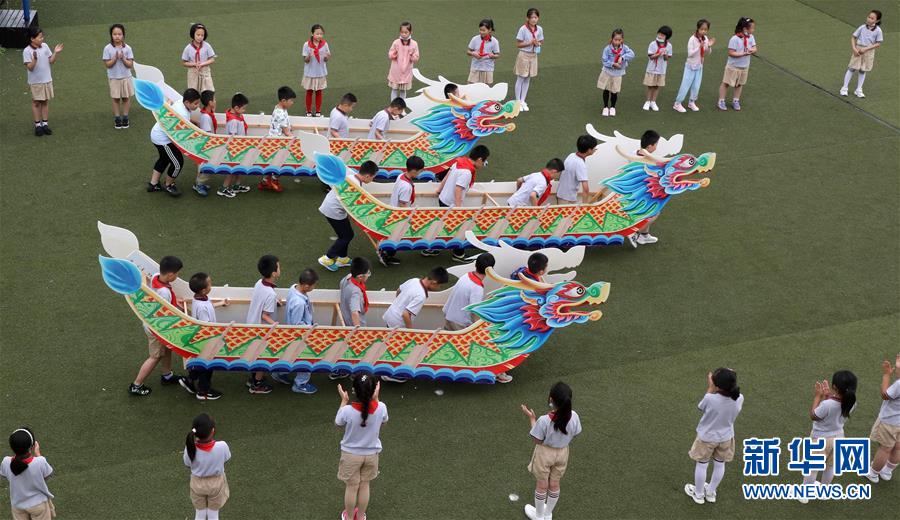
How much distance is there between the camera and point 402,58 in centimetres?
1523

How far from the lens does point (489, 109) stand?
12.9 meters

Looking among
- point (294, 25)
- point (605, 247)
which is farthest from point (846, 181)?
point (294, 25)

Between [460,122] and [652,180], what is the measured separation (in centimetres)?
256

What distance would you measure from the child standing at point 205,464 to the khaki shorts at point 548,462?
233 centimetres

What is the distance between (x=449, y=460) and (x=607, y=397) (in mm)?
1803

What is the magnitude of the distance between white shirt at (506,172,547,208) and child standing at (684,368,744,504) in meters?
4.09

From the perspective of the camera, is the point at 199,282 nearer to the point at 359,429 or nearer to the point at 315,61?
the point at 359,429

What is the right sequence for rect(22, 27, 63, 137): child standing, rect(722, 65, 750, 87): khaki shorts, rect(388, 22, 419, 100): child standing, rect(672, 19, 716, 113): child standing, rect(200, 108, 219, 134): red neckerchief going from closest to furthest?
rect(200, 108, 219, 134): red neckerchief
rect(22, 27, 63, 137): child standing
rect(388, 22, 419, 100): child standing
rect(672, 19, 716, 113): child standing
rect(722, 65, 750, 87): khaki shorts

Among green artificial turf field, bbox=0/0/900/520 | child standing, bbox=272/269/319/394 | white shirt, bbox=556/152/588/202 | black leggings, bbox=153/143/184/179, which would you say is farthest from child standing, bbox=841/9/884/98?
child standing, bbox=272/269/319/394

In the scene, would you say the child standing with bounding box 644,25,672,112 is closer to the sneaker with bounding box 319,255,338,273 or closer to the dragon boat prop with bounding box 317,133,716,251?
the dragon boat prop with bounding box 317,133,716,251

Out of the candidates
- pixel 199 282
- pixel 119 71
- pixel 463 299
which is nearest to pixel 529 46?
pixel 119 71

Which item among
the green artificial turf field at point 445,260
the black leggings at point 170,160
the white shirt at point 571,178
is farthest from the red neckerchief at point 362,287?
the black leggings at point 170,160

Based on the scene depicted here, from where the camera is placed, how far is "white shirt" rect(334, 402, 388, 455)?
7.76 m

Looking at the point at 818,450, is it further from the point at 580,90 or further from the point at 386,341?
the point at 580,90
